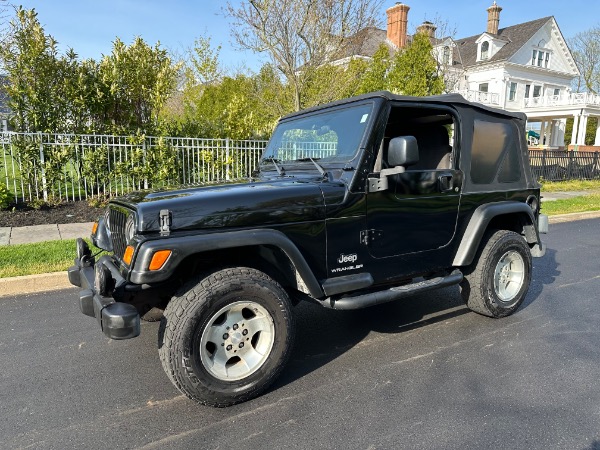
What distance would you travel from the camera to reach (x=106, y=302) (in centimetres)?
259

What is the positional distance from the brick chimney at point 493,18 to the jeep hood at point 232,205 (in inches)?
1721

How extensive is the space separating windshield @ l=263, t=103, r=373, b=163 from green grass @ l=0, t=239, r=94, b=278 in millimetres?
3243

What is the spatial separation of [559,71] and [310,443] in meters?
46.6

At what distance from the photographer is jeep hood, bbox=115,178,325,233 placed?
8.45 ft

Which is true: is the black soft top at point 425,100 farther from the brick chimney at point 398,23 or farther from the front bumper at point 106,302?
the brick chimney at point 398,23

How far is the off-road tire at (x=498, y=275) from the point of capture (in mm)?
4051

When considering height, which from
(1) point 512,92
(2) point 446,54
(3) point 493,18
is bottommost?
(2) point 446,54

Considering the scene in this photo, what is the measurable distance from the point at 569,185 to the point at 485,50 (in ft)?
79.8

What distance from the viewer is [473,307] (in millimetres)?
4180

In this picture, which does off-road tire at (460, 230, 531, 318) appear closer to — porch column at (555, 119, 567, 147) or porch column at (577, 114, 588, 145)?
porch column at (577, 114, 588, 145)

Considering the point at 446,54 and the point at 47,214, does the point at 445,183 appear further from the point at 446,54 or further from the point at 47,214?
the point at 446,54

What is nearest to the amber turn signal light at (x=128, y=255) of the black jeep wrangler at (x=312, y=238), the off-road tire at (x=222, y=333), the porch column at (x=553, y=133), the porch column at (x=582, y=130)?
the black jeep wrangler at (x=312, y=238)

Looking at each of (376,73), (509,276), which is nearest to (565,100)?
(376,73)

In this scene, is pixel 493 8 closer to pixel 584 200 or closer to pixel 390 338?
pixel 584 200
